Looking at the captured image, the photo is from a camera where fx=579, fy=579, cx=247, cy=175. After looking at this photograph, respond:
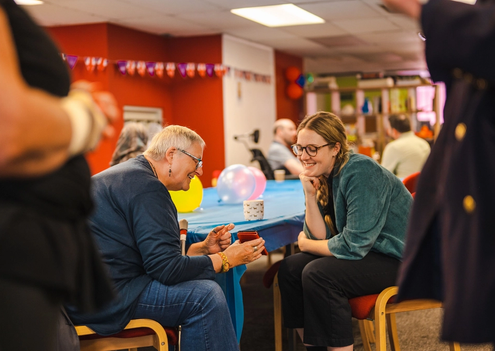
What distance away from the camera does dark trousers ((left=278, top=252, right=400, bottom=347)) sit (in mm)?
2209

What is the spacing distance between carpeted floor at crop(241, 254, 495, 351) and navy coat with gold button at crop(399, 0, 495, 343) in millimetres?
2181

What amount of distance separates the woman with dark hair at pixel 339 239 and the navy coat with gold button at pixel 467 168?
129 cm

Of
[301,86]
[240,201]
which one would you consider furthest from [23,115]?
[301,86]

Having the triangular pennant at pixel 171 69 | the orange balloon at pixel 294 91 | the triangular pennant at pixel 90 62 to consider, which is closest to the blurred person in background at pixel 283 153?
the triangular pennant at pixel 171 69

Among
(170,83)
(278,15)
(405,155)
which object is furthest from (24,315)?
(170,83)

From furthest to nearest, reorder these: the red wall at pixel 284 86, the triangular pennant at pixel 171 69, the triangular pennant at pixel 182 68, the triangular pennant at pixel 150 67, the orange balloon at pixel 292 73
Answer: the orange balloon at pixel 292 73 → the red wall at pixel 284 86 → the triangular pennant at pixel 182 68 → the triangular pennant at pixel 171 69 → the triangular pennant at pixel 150 67

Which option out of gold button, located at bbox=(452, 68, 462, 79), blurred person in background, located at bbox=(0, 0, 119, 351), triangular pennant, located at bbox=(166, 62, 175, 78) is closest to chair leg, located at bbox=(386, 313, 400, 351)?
gold button, located at bbox=(452, 68, 462, 79)

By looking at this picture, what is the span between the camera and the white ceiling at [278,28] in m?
6.23

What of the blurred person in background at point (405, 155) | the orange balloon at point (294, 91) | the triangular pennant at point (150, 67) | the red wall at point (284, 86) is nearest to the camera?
the blurred person in background at point (405, 155)

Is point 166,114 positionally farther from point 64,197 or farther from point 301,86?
point 64,197

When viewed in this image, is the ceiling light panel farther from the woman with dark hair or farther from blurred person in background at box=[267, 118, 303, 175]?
the woman with dark hair

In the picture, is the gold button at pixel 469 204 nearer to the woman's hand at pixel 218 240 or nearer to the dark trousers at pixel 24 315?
the dark trousers at pixel 24 315

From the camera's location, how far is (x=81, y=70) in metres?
6.97

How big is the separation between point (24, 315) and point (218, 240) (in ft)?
5.08
